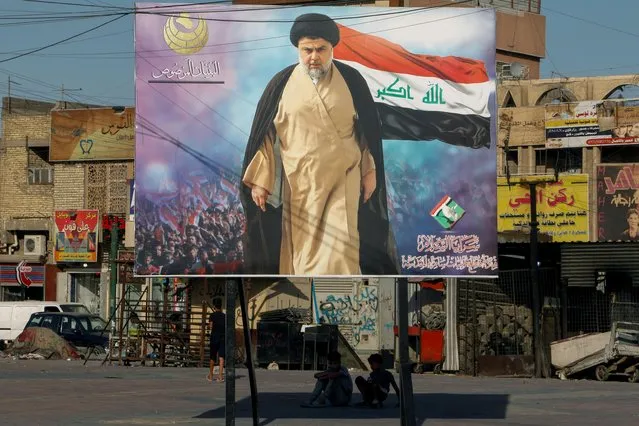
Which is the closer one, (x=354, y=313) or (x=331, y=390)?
(x=331, y=390)

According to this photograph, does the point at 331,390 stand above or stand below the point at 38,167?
below

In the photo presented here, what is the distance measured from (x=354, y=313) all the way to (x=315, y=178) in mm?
25734

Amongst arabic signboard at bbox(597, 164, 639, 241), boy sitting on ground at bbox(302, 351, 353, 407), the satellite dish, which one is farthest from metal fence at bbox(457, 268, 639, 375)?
the satellite dish

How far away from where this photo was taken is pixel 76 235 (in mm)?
53188

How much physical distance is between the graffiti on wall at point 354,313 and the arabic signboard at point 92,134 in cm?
1463

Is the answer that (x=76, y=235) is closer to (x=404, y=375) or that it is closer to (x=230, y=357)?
(x=230, y=357)

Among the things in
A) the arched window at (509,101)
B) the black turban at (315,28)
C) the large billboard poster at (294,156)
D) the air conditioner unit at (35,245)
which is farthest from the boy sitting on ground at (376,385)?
the air conditioner unit at (35,245)

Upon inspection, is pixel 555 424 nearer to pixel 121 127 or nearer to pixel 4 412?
pixel 4 412

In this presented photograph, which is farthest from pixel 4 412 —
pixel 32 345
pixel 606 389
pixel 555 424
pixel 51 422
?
pixel 32 345

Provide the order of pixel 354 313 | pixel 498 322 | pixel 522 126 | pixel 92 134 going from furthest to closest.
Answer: pixel 92 134 < pixel 522 126 < pixel 354 313 < pixel 498 322

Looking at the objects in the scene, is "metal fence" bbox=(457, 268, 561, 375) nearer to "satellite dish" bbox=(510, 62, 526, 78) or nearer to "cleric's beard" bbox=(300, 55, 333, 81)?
"satellite dish" bbox=(510, 62, 526, 78)

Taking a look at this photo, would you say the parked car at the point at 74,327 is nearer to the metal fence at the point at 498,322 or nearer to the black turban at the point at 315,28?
the metal fence at the point at 498,322

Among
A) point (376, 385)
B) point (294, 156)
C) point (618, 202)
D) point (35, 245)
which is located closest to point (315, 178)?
point (294, 156)

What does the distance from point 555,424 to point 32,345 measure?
2306 centimetres
